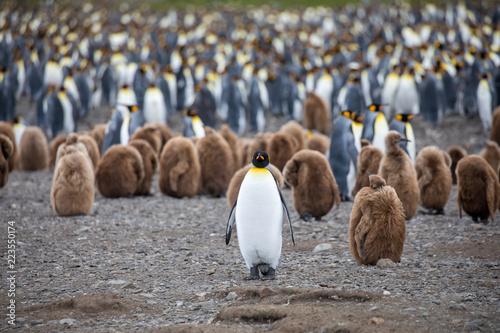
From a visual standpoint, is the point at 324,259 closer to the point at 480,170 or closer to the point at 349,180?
the point at 480,170

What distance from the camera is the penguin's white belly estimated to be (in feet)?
15.7

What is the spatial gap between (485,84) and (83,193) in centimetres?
1057

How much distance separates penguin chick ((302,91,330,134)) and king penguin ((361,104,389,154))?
4789mm

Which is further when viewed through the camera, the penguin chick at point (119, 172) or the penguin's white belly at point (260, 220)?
the penguin chick at point (119, 172)

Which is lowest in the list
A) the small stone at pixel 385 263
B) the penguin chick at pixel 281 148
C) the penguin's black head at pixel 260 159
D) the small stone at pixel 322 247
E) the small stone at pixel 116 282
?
the small stone at pixel 116 282

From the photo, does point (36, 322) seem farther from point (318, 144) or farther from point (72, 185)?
point (318, 144)

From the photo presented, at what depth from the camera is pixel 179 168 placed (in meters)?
8.16

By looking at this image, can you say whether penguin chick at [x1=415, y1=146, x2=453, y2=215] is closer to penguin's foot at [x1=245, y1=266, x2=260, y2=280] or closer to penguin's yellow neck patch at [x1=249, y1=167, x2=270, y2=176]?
penguin's yellow neck patch at [x1=249, y1=167, x2=270, y2=176]

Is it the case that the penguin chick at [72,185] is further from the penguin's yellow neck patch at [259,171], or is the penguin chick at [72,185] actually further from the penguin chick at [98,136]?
the penguin chick at [98,136]

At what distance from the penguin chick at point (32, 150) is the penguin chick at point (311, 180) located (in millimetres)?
6237

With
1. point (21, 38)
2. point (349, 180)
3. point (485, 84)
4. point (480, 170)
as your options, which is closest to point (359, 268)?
point (480, 170)

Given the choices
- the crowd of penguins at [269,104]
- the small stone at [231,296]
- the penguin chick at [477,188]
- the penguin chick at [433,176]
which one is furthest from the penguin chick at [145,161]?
the small stone at [231,296]

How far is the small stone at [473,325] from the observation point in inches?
137

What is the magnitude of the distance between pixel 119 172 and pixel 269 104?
1043cm
